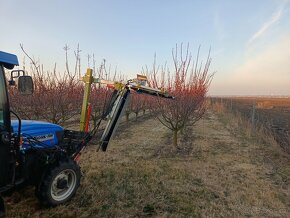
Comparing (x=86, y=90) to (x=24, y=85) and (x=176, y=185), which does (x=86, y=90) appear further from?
(x=176, y=185)

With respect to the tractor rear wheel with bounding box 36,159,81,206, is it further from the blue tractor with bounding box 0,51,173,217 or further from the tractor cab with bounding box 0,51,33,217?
the tractor cab with bounding box 0,51,33,217

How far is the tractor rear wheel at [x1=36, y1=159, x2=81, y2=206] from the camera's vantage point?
3496mm

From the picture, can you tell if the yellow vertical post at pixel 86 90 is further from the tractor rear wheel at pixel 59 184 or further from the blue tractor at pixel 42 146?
the tractor rear wheel at pixel 59 184

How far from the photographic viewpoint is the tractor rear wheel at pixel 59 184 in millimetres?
3496

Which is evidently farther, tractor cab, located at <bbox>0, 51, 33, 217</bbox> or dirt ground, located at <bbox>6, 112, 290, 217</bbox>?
dirt ground, located at <bbox>6, 112, 290, 217</bbox>

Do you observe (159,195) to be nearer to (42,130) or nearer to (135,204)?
(135,204)

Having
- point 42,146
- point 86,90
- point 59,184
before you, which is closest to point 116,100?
point 86,90

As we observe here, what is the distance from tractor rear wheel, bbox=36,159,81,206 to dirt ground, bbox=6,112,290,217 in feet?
0.44

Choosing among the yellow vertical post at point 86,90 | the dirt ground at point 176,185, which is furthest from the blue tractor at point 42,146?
the dirt ground at point 176,185

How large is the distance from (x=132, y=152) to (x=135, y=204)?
3390mm

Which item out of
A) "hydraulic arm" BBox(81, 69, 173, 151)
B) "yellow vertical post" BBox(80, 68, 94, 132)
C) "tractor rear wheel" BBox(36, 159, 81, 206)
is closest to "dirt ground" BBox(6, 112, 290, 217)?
"tractor rear wheel" BBox(36, 159, 81, 206)

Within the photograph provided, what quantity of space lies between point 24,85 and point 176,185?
Answer: 3.28 metres

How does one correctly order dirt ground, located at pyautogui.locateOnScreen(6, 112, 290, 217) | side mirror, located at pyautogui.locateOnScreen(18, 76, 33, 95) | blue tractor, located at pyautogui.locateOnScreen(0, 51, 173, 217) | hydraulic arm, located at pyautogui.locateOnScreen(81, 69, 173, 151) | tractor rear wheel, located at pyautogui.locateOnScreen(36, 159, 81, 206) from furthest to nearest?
hydraulic arm, located at pyautogui.locateOnScreen(81, 69, 173, 151) → dirt ground, located at pyautogui.locateOnScreen(6, 112, 290, 217) → tractor rear wheel, located at pyautogui.locateOnScreen(36, 159, 81, 206) → blue tractor, located at pyautogui.locateOnScreen(0, 51, 173, 217) → side mirror, located at pyautogui.locateOnScreen(18, 76, 33, 95)

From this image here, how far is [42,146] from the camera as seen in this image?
3.68m
